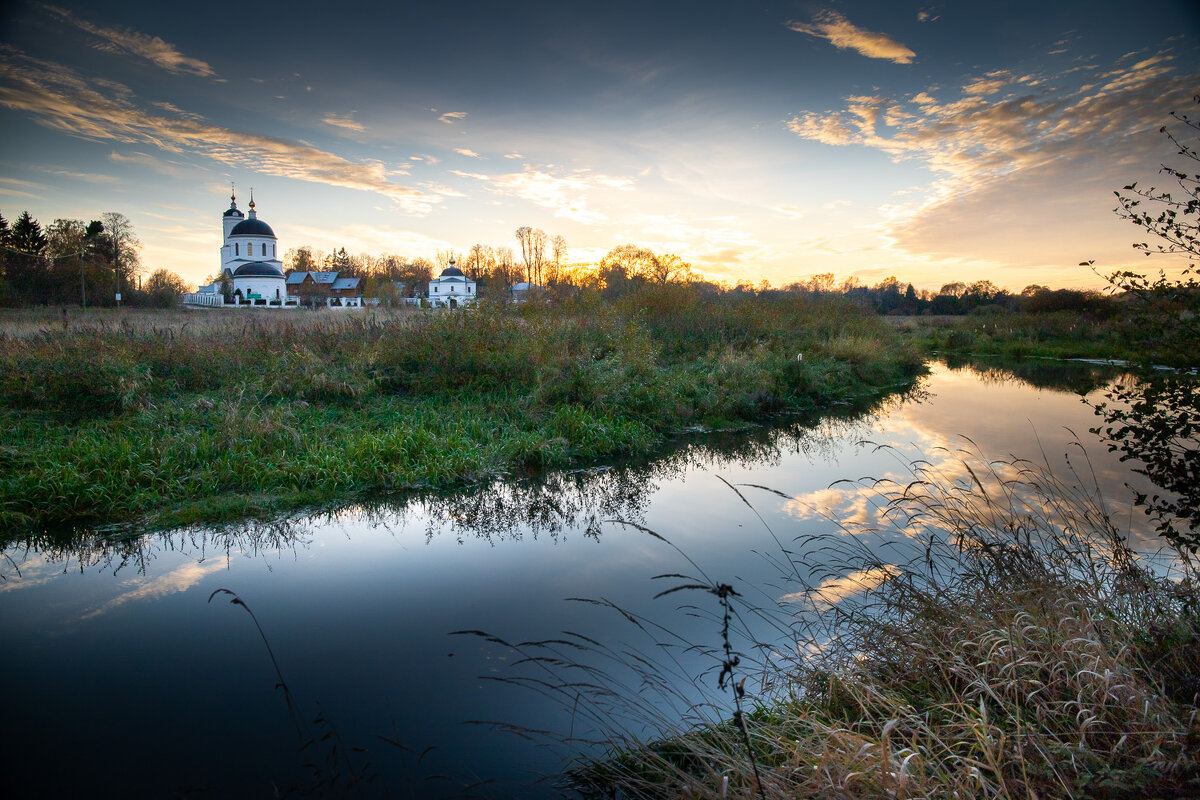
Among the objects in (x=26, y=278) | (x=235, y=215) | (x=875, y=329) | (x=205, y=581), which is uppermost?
(x=235, y=215)

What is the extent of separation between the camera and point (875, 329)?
24.9 metres

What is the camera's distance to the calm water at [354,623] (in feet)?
10.8

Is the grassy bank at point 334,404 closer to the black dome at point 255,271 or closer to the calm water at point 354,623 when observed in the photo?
the calm water at point 354,623

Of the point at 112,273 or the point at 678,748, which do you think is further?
the point at 112,273

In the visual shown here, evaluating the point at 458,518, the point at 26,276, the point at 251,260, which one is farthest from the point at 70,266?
the point at 458,518

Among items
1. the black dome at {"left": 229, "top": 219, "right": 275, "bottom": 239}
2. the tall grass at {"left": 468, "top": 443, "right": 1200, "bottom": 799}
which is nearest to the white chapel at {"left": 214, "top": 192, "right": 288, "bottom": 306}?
the black dome at {"left": 229, "top": 219, "right": 275, "bottom": 239}

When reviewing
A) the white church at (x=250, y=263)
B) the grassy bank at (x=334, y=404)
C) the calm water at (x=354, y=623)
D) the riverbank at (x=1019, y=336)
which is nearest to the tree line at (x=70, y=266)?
the white church at (x=250, y=263)

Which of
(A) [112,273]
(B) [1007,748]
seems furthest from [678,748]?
(A) [112,273]

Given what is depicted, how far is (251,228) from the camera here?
72625mm

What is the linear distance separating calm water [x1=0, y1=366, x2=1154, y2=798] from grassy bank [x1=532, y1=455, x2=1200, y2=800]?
0.48 metres

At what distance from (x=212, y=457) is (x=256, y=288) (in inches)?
2658

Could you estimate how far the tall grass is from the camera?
6.97ft

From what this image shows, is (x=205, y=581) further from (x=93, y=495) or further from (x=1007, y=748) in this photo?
(x=1007, y=748)

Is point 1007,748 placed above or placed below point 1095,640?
below
